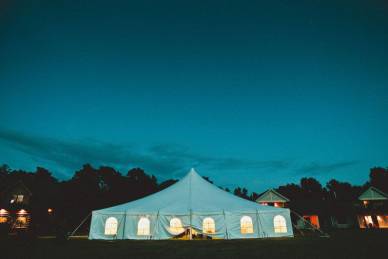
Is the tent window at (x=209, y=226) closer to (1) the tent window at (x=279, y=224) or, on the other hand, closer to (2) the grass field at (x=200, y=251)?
(2) the grass field at (x=200, y=251)

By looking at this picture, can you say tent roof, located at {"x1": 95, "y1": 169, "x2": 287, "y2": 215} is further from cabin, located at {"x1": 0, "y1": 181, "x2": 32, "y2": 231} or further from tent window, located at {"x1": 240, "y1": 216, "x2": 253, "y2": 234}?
cabin, located at {"x1": 0, "y1": 181, "x2": 32, "y2": 231}

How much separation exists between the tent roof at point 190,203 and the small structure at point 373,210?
73.9ft

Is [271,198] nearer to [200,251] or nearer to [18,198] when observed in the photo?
[200,251]

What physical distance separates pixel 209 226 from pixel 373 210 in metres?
25.6

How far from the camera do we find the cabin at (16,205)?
82.8 ft

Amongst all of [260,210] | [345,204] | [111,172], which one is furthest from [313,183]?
[260,210]

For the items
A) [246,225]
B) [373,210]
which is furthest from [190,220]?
[373,210]

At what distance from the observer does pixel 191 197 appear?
14.3 m

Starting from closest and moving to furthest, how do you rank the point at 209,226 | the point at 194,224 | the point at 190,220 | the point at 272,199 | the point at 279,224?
the point at 190,220
the point at 194,224
the point at 209,226
the point at 279,224
the point at 272,199

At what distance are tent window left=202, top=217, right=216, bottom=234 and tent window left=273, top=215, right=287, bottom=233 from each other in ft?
11.2

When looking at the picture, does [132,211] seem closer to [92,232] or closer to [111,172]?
[92,232]

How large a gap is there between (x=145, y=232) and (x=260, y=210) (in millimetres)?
6144

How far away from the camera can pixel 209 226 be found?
43.1ft

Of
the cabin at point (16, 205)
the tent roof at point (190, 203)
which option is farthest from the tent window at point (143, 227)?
the cabin at point (16, 205)
